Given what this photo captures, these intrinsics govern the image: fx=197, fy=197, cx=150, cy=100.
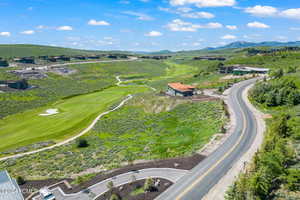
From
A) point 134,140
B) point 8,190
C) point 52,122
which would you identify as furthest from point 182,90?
point 8,190

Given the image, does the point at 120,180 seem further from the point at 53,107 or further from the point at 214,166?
the point at 53,107

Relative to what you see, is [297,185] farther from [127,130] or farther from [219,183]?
[127,130]

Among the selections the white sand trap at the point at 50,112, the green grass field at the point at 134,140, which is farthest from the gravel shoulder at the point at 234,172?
the white sand trap at the point at 50,112

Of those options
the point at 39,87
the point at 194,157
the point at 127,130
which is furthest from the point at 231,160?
the point at 39,87

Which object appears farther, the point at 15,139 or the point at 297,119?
the point at 15,139

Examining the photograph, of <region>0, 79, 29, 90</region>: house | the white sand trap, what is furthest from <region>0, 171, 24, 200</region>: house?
<region>0, 79, 29, 90</region>: house

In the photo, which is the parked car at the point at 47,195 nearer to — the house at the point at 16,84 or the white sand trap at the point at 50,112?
the white sand trap at the point at 50,112
